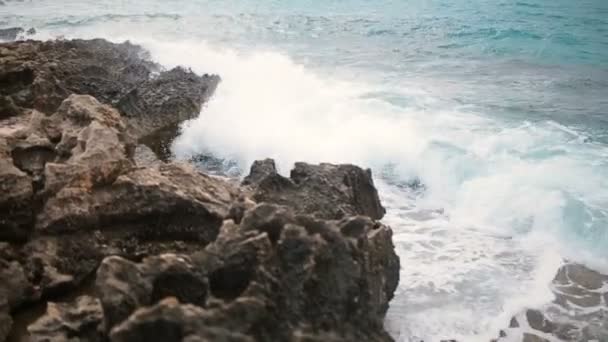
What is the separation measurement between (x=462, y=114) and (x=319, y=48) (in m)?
9.11

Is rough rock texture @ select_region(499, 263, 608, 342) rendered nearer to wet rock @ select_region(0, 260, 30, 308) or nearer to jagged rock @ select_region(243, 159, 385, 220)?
jagged rock @ select_region(243, 159, 385, 220)

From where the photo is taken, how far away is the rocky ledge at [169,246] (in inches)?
129

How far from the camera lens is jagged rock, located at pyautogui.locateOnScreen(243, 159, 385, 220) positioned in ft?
17.5

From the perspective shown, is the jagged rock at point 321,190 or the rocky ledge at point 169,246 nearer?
the rocky ledge at point 169,246

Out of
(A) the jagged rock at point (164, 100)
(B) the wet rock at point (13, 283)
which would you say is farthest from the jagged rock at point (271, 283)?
(A) the jagged rock at point (164, 100)

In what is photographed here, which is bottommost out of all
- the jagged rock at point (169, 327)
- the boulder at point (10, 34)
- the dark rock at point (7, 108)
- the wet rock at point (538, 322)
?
the wet rock at point (538, 322)

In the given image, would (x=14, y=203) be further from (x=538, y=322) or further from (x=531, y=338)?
(x=538, y=322)

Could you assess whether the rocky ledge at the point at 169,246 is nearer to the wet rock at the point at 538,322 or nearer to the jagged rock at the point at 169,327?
the jagged rock at the point at 169,327

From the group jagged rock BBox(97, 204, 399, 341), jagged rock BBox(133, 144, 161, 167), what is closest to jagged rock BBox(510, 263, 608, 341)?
jagged rock BBox(97, 204, 399, 341)

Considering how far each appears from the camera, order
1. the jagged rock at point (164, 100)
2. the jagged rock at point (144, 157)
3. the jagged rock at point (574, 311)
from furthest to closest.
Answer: the jagged rock at point (164, 100), the jagged rock at point (144, 157), the jagged rock at point (574, 311)

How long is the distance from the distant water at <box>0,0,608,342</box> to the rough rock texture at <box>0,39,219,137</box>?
49cm

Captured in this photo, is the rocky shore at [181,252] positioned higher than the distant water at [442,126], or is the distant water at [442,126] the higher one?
the rocky shore at [181,252]

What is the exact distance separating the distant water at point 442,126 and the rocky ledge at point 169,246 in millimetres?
1718

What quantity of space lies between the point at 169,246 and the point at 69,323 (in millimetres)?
1113
